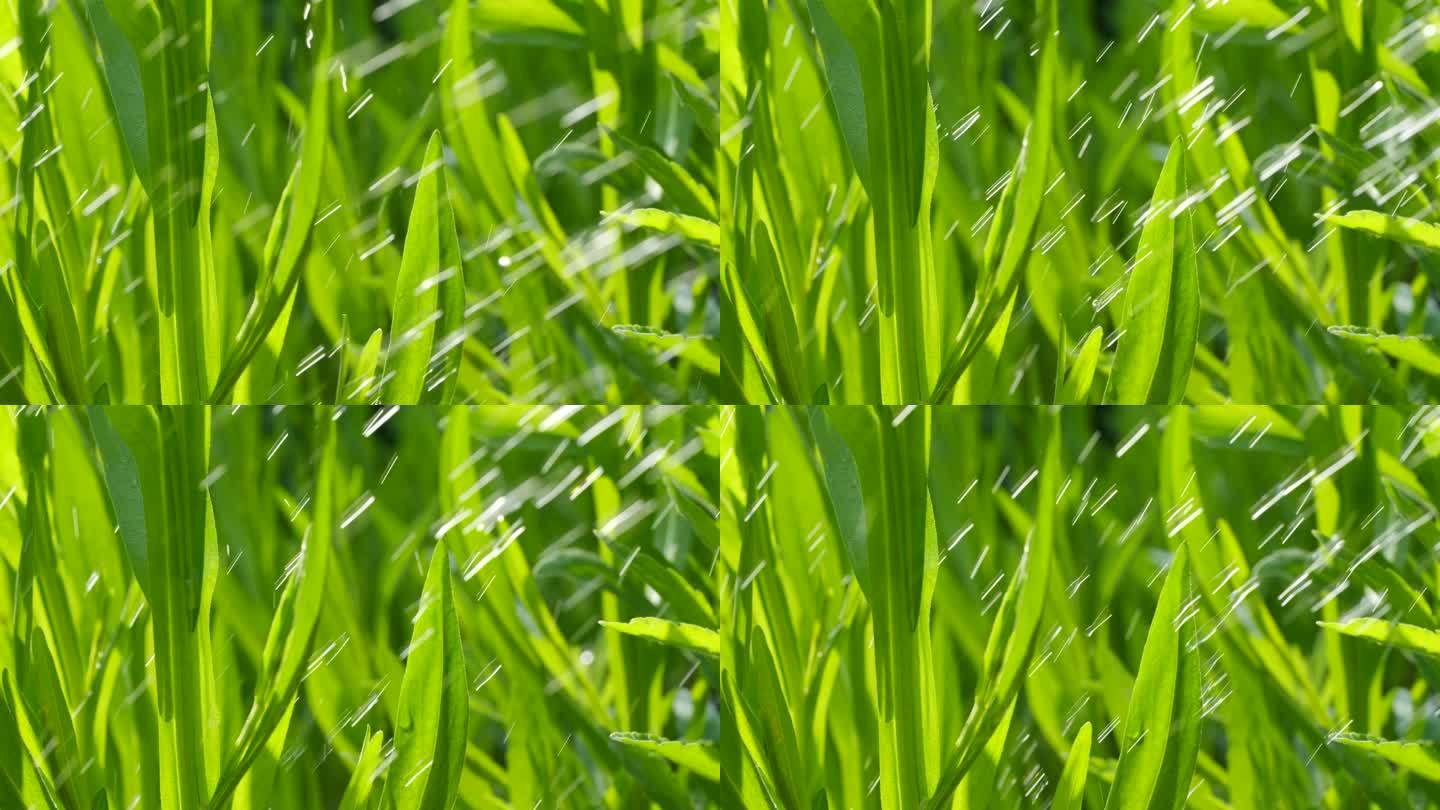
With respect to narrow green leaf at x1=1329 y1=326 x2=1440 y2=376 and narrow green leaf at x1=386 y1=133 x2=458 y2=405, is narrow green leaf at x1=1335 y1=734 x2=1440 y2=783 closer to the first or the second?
A: narrow green leaf at x1=1329 y1=326 x2=1440 y2=376

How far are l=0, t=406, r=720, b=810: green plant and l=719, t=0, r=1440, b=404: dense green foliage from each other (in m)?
0.07

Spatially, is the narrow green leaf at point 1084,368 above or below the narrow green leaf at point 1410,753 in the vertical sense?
above

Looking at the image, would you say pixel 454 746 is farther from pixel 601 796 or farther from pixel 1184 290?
pixel 1184 290

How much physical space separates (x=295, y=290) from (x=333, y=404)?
0.15 ft

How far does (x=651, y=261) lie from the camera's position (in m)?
0.43

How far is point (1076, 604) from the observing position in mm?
434

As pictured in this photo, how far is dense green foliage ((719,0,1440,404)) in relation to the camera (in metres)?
0.42

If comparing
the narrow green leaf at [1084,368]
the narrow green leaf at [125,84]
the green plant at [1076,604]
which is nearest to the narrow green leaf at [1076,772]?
the green plant at [1076,604]

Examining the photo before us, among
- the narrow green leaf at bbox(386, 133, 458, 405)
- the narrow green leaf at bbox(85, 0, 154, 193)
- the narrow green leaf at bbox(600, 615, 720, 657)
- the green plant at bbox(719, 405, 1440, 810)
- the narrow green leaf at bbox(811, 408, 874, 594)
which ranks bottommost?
the green plant at bbox(719, 405, 1440, 810)

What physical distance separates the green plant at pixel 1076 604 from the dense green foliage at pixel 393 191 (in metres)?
0.09

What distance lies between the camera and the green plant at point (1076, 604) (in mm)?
430

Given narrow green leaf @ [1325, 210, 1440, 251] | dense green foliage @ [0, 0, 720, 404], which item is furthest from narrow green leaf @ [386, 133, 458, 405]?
narrow green leaf @ [1325, 210, 1440, 251]

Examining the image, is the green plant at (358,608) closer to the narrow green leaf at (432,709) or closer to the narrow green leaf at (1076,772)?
the narrow green leaf at (432,709)

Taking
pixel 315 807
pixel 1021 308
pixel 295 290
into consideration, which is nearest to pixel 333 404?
pixel 295 290
